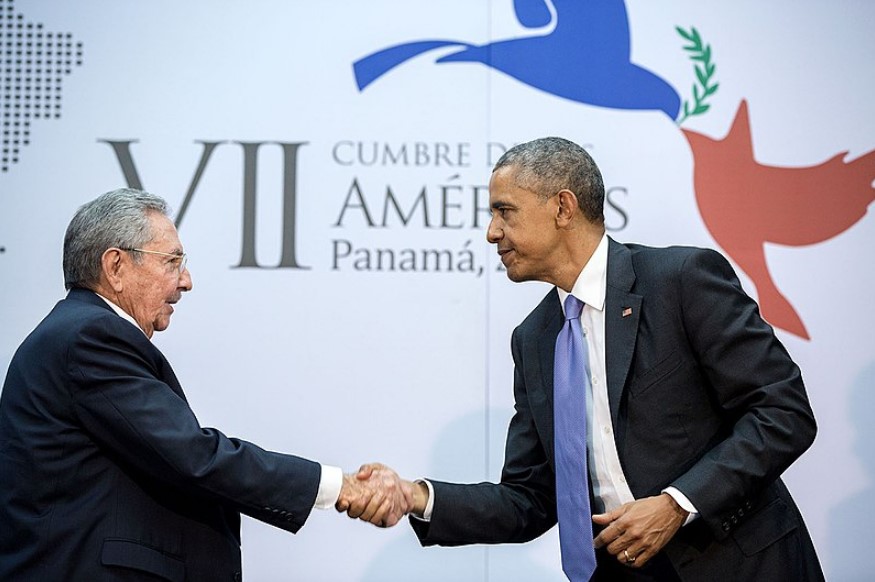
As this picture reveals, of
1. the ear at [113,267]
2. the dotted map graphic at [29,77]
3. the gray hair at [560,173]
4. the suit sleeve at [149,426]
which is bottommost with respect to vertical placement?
the suit sleeve at [149,426]

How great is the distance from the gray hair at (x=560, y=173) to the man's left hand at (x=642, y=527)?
2.48 ft

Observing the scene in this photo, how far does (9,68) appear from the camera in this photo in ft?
13.6

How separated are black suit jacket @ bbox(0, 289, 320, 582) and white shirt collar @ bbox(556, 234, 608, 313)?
91cm

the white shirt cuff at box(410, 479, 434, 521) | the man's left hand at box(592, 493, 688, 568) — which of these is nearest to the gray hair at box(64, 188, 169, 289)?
the white shirt cuff at box(410, 479, 434, 521)

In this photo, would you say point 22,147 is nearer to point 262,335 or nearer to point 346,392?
point 262,335

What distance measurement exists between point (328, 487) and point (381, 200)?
4.99 ft


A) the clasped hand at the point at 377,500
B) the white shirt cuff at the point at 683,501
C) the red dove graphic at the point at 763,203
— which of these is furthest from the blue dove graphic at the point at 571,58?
the white shirt cuff at the point at 683,501

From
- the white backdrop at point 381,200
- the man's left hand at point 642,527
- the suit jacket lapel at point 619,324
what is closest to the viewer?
the man's left hand at point 642,527

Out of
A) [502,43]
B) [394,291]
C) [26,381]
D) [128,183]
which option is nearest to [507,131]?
[502,43]

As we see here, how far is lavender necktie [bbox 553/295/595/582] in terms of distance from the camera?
269cm

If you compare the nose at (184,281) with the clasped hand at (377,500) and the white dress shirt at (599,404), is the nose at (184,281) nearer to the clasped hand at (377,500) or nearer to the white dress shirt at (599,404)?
the clasped hand at (377,500)

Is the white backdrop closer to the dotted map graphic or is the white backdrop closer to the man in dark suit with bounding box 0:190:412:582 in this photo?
the dotted map graphic

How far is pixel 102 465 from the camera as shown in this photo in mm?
2564

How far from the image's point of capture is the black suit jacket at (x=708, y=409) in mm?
2492
